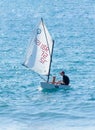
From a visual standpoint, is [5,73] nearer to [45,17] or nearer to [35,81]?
[35,81]

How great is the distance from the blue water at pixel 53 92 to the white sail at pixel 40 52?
7.13ft

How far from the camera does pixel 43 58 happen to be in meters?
72.5

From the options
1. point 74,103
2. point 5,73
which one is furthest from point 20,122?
point 5,73

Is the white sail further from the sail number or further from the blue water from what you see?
the blue water

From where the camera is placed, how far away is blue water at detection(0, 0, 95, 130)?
190ft

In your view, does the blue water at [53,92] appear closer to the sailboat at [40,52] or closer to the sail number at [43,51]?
the sailboat at [40,52]

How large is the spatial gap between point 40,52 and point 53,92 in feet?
17.2

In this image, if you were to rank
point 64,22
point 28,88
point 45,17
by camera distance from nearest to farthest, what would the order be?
point 28,88 < point 64,22 < point 45,17

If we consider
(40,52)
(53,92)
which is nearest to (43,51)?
(40,52)

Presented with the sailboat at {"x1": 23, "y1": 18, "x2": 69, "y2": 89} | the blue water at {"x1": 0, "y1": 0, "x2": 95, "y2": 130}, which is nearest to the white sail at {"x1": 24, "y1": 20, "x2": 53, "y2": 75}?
the sailboat at {"x1": 23, "y1": 18, "x2": 69, "y2": 89}

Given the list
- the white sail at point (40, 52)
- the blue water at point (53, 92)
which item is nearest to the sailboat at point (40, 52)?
the white sail at point (40, 52)

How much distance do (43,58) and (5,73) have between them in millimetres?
8712

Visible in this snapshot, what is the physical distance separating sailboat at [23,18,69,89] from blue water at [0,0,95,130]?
2164 mm

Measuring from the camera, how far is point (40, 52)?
72438 mm
